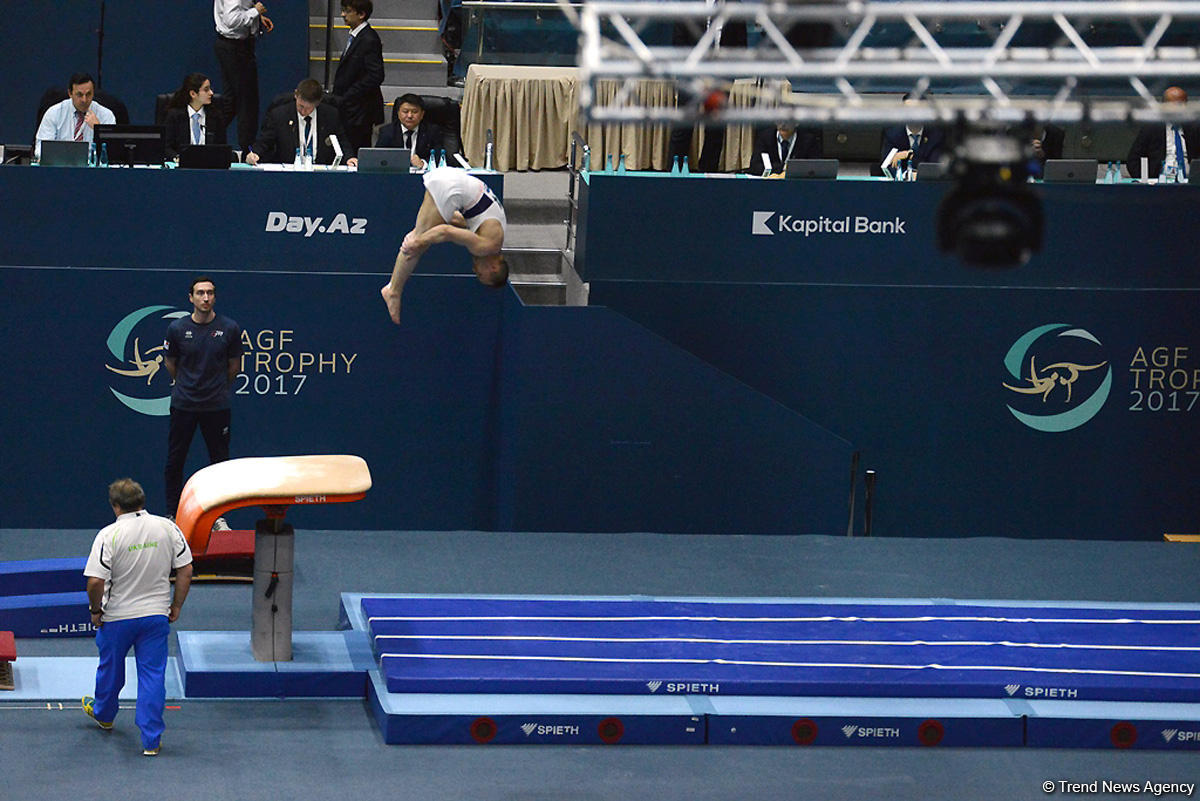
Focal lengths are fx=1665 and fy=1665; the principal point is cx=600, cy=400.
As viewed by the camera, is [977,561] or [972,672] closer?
[972,672]

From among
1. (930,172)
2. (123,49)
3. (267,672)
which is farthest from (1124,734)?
(123,49)

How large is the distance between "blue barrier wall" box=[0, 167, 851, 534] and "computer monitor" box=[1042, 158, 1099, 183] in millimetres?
2415

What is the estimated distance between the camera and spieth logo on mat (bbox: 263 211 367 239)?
10984 mm

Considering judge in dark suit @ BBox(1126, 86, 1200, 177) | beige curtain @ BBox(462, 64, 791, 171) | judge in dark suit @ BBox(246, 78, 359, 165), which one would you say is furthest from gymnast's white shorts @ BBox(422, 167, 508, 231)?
judge in dark suit @ BBox(1126, 86, 1200, 177)

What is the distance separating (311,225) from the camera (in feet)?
36.2

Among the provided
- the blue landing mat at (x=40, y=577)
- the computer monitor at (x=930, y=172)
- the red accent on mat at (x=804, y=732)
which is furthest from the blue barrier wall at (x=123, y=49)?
the red accent on mat at (x=804, y=732)

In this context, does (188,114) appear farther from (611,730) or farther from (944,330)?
(611,730)

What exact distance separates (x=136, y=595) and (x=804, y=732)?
305 cm

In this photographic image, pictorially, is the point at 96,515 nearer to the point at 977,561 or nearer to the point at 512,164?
the point at 512,164

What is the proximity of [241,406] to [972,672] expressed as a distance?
5.39 meters

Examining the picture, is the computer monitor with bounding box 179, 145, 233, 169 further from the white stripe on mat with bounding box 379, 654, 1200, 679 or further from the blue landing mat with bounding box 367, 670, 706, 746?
the blue landing mat with bounding box 367, 670, 706, 746

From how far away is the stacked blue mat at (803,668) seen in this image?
764 centimetres

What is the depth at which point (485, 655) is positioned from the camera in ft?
26.5

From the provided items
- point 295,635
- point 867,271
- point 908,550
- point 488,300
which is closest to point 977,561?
point 908,550
